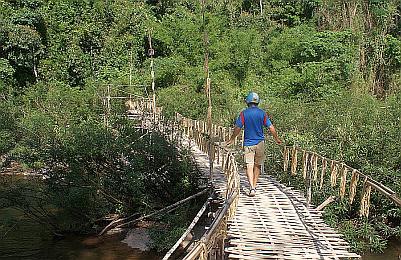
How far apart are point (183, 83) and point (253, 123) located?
1925cm

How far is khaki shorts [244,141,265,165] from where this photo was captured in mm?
7766

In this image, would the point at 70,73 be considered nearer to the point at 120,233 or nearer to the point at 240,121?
the point at 120,233

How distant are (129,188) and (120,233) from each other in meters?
1.55

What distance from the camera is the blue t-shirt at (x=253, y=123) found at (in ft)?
25.0

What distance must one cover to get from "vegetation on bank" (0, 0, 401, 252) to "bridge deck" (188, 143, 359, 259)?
377 cm

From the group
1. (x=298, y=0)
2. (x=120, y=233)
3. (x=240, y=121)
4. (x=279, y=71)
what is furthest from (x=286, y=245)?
(x=298, y=0)

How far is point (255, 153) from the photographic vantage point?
7801 mm

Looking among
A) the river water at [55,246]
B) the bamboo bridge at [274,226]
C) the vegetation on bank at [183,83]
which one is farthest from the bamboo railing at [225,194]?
the river water at [55,246]

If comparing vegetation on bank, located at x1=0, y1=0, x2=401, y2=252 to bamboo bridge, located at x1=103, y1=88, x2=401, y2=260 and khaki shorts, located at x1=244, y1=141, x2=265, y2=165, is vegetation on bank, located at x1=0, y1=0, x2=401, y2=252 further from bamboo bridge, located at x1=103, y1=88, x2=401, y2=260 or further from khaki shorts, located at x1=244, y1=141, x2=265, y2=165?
khaki shorts, located at x1=244, y1=141, x2=265, y2=165

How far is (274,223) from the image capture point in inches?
270

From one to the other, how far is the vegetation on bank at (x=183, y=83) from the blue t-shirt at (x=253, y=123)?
458 cm

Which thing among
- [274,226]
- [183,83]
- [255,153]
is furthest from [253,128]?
[183,83]

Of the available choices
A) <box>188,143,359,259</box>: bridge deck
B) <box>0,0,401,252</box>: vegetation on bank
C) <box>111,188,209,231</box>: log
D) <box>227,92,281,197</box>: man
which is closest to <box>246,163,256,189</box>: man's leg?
<box>227,92,281,197</box>: man

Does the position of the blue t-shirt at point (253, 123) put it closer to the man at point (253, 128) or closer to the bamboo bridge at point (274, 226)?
the man at point (253, 128)
